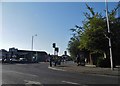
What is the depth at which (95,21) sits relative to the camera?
128 ft

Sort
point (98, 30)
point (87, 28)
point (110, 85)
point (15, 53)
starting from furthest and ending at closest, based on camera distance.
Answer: point (15, 53), point (87, 28), point (98, 30), point (110, 85)

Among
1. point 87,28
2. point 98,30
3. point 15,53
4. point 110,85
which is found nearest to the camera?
point 110,85

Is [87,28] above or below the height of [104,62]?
above

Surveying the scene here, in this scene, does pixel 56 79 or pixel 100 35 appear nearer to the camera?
pixel 56 79

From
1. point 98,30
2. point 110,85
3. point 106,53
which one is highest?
point 98,30

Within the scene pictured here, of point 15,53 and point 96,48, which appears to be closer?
point 96,48

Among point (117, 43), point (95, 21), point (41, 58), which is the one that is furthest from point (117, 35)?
point (41, 58)

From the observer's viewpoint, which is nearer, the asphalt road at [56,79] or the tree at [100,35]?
the asphalt road at [56,79]

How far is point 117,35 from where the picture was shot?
37.6 meters

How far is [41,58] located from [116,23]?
3110 inches

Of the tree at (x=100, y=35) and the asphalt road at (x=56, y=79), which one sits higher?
the tree at (x=100, y=35)

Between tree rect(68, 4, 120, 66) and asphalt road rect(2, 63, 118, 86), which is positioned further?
tree rect(68, 4, 120, 66)

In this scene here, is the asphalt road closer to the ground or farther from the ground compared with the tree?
closer to the ground

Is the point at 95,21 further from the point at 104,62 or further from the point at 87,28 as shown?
the point at 104,62
